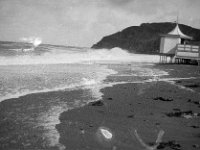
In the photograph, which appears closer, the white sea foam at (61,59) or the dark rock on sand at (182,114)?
the dark rock on sand at (182,114)

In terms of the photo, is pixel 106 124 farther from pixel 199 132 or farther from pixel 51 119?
pixel 199 132

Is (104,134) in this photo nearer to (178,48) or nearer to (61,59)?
(178,48)

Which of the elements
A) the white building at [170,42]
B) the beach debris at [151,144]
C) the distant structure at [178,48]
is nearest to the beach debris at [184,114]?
the beach debris at [151,144]

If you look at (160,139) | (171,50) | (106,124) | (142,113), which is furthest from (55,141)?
(171,50)

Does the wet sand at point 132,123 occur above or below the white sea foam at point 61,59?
below

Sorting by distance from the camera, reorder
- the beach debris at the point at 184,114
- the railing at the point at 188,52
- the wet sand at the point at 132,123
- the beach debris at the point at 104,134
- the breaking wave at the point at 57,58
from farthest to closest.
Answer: the railing at the point at 188,52 < the breaking wave at the point at 57,58 < the beach debris at the point at 184,114 < the beach debris at the point at 104,134 < the wet sand at the point at 132,123

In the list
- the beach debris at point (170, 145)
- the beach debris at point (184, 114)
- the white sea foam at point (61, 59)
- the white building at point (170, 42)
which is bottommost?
the beach debris at point (170, 145)

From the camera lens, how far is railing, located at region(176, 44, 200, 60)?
Answer: 36.0 metres

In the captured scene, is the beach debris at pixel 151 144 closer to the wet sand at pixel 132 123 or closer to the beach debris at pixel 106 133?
the wet sand at pixel 132 123

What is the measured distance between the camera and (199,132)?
20.5 feet

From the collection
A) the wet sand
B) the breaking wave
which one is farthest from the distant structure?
the wet sand

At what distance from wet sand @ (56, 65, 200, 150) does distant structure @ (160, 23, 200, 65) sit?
27.5m

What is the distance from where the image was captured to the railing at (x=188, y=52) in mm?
36016

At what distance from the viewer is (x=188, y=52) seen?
36.7 metres
